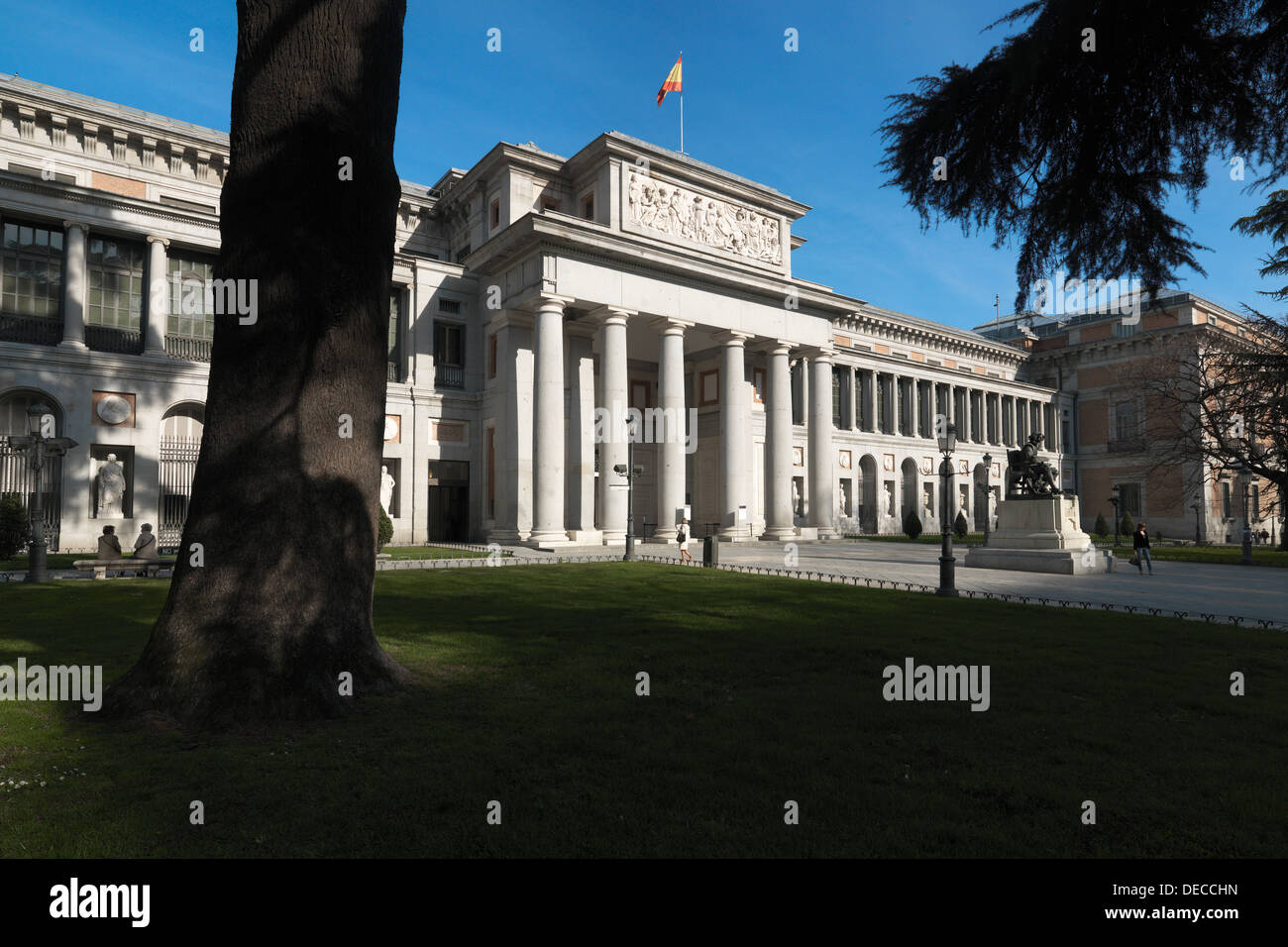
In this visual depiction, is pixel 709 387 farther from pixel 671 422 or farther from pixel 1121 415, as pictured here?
pixel 1121 415

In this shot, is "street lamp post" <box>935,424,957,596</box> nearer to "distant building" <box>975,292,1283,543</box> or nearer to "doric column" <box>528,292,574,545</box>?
"doric column" <box>528,292,574,545</box>

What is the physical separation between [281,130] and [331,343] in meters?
1.84

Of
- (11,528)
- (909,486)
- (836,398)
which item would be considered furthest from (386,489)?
(909,486)

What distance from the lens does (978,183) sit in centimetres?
710

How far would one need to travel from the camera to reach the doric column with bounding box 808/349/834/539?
38344 millimetres

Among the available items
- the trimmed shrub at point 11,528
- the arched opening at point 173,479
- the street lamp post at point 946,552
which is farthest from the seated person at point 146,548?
the street lamp post at point 946,552

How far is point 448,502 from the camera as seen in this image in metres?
35.3

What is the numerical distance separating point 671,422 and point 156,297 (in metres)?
21.2

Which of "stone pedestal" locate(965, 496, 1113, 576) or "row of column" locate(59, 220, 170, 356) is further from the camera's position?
"row of column" locate(59, 220, 170, 356)

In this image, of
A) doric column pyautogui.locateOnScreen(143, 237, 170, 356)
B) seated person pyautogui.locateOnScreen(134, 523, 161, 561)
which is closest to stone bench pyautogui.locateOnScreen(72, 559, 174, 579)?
seated person pyautogui.locateOnScreen(134, 523, 161, 561)

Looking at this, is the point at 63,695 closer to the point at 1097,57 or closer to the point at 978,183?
the point at 978,183

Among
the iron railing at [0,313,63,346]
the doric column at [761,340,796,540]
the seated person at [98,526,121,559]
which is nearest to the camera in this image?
the seated person at [98,526,121,559]

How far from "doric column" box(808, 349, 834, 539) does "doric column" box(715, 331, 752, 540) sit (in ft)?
15.8
